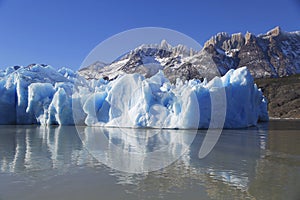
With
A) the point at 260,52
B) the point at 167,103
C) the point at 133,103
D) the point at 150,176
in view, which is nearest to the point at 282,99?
the point at 167,103

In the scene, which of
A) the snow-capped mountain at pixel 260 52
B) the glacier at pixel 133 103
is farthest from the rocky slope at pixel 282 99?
the snow-capped mountain at pixel 260 52

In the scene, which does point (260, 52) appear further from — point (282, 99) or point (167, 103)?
point (167, 103)

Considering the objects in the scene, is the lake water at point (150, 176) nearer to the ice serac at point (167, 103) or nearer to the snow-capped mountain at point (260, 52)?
the ice serac at point (167, 103)

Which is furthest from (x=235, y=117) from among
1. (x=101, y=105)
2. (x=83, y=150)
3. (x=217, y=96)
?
(x=83, y=150)

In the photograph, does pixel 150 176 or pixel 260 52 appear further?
pixel 260 52

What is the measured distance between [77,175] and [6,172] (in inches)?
56.5

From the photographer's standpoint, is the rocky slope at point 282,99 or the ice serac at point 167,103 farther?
the rocky slope at point 282,99

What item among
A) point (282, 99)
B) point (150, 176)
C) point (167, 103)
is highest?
point (282, 99)

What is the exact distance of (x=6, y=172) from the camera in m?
6.27

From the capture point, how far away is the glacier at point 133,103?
16.8 meters

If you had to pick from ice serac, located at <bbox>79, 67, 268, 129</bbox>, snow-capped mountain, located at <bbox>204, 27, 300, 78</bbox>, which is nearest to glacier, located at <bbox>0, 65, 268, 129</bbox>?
ice serac, located at <bbox>79, 67, 268, 129</bbox>

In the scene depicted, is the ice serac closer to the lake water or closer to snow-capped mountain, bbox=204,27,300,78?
the lake water

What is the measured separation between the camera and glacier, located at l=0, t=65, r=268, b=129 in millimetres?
16750

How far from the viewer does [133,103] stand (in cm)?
1795
